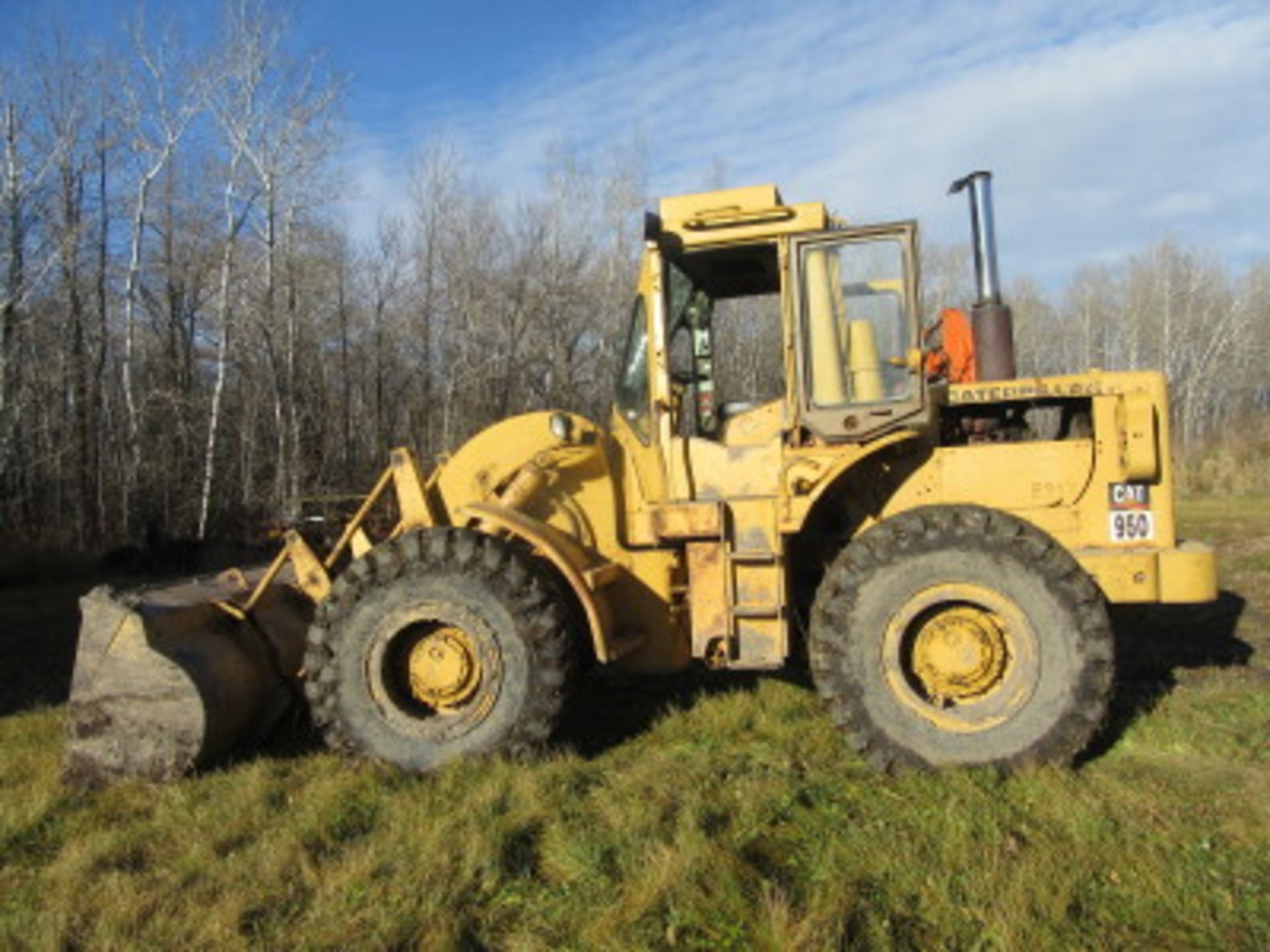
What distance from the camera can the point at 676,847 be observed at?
378 centimetres

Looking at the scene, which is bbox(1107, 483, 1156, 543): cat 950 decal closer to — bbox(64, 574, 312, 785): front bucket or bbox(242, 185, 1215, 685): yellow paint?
bbox(242, 185, 1215, 685): yellow paint

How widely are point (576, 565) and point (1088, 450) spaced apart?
258cm

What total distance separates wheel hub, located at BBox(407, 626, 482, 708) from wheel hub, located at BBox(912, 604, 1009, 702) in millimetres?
2163

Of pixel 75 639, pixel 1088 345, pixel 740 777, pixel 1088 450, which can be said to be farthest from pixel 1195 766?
pixel 1088 345

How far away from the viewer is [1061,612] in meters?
4.47

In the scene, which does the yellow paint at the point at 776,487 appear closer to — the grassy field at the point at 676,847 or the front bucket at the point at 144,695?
the grassy field at the point at 676,847

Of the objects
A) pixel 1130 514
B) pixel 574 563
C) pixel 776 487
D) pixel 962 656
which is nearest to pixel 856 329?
pixel 776 487

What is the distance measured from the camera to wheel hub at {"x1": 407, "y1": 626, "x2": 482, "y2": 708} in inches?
195

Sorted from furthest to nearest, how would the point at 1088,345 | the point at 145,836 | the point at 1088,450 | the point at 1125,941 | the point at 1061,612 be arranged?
1. the point at 1088,345
2. the point at 1088,450
3. the point at 1061,612
4. the point at 145,836
5. the point at 1125,941

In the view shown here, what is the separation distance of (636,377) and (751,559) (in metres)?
1.26

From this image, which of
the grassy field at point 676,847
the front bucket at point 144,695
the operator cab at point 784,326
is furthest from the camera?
the operator cab at point 784,326

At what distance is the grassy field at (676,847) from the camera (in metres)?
3.23

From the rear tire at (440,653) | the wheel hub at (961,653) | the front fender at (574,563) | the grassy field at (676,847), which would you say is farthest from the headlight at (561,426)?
the wheel hub at (961,653)

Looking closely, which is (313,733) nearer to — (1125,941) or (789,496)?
Result: (789,496)
